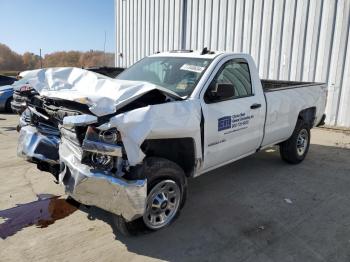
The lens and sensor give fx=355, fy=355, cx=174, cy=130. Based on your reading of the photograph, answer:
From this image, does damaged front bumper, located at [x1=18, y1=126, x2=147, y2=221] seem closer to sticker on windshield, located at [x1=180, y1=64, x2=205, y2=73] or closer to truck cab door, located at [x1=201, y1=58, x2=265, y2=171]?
truck cab door, located at [x1=201, y1=58, x2=265, y2=171]

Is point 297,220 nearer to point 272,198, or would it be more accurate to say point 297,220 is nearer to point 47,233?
point 272,198

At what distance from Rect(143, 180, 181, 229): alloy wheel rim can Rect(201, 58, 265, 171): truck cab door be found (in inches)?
23.8

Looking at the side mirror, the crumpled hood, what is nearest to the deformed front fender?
the crumpled hood

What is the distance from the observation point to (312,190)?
512cm

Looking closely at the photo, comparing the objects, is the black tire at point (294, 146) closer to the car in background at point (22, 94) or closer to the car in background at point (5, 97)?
the car in background at point (22, 94)

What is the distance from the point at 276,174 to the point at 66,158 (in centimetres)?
354

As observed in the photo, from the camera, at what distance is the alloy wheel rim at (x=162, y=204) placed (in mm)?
3598

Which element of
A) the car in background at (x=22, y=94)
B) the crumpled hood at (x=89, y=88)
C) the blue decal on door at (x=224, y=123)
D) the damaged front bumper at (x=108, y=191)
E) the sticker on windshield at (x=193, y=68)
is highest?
the sticker on windshield at (x=193, y=68)

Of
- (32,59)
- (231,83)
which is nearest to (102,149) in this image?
(231,83)

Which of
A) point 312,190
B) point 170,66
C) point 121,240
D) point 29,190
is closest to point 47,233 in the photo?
point 121,240

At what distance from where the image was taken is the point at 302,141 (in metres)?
6.39

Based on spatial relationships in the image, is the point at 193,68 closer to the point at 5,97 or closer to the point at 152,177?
the point at 152,177

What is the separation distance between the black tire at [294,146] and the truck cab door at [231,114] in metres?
1.18

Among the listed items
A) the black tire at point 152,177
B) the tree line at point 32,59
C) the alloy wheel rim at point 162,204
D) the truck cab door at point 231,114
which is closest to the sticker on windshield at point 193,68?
the truck cab door at point 231,114
